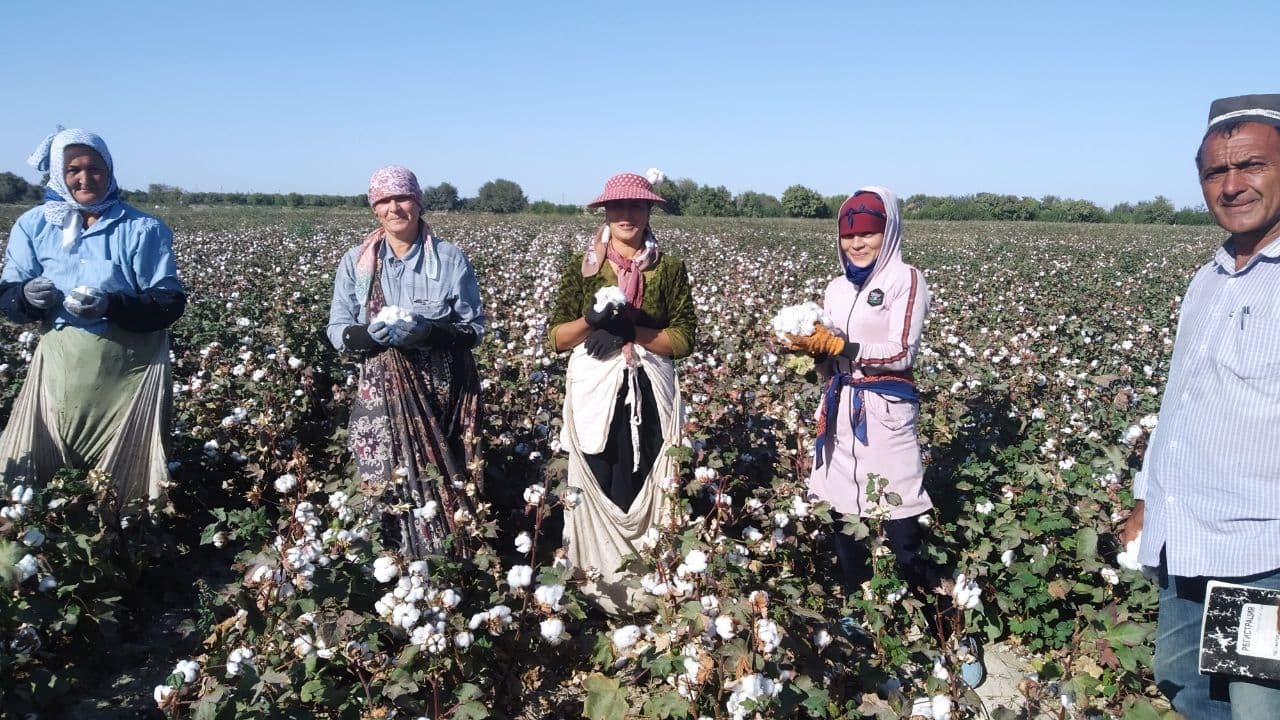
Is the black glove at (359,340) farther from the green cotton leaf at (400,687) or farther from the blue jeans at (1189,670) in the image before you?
the blue jeans at (1189,670)

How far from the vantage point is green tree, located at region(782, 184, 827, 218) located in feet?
209

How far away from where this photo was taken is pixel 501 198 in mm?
64812

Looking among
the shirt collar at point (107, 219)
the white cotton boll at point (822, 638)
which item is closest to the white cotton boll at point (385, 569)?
the white cotton boll at point (822, 638)

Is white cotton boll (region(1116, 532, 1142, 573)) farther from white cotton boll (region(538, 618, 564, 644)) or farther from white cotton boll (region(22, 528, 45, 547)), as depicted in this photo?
white cotton boll (region(22, 528, 45, 547))

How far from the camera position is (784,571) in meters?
2.30

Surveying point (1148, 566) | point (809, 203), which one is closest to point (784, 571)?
point (1148, 566)

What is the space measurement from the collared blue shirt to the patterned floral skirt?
2.06 meters

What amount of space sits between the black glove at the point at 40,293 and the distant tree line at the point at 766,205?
51.7 metres

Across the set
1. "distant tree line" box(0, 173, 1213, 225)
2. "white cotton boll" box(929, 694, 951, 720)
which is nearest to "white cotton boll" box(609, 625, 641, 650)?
"white cotton boll" box(929, 694, 951, 720)

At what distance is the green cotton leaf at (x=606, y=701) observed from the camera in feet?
6.35

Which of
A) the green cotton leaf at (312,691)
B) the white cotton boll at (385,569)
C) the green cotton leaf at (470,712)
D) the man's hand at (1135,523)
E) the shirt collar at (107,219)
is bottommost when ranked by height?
the green cotton leaf at (470,712)

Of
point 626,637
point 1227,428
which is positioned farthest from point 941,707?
point 1227,428

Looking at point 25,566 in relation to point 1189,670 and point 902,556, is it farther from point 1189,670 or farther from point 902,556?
point 1189,670

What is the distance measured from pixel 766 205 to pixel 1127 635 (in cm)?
6510
